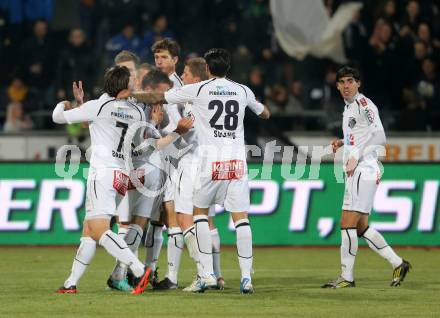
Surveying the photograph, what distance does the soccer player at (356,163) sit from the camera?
1205cm

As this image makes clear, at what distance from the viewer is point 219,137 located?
36.6 ft

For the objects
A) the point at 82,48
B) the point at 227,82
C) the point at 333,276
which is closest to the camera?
the point at 227,82

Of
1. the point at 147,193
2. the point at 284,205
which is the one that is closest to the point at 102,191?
the point at 147,193

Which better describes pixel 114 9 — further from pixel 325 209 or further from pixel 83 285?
pixel 83 285

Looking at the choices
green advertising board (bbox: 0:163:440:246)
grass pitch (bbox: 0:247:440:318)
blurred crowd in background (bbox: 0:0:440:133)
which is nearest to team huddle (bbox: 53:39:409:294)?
grass pitch (bbox: 0:247:440:318)

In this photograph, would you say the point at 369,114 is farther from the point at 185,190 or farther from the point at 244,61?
the point at 244,61

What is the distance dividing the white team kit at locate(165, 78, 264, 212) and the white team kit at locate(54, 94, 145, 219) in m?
0.56

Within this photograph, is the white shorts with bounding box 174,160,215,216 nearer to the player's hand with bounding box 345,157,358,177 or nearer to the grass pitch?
the grass pitch

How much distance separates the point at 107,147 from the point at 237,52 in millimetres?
9897

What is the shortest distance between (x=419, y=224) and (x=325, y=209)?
139 centimetres

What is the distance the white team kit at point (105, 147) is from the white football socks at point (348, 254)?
2555 mm

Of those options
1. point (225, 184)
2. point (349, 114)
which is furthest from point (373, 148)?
point (225, 184)

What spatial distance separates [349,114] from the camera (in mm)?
12133

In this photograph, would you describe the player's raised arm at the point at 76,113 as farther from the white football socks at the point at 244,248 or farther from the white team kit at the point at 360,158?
the white team kit at the point at 360,158
